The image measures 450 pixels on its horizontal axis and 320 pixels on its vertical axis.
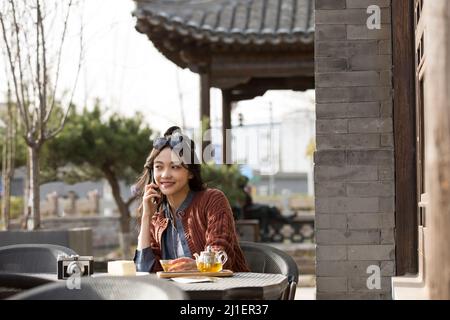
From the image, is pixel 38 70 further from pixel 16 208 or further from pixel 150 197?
pixel 16 208

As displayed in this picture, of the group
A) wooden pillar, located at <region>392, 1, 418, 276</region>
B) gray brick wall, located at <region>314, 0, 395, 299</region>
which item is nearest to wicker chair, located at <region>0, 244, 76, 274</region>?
gray brick wall, located at <region>314, 0, 395, 299</region>

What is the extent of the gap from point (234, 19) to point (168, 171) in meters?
8.77

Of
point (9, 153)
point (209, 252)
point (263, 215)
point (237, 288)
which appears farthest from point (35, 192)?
point (9, 153)

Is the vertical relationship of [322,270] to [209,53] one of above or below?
below

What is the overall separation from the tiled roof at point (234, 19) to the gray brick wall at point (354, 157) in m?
6.03

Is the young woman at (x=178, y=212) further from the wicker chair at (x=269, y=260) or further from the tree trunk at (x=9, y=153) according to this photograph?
the tree trunk at (x=9, y=153)

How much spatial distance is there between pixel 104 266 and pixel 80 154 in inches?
100

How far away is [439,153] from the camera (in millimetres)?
2314

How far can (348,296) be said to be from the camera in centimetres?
553

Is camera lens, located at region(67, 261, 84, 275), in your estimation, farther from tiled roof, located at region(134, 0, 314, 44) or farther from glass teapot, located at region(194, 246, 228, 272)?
tiled roof, located at region(134, 0, 314, 44)

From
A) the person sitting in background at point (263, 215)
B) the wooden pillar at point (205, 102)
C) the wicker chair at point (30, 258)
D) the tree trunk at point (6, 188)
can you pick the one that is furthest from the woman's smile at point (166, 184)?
the person sitting in background at point (263, 215)

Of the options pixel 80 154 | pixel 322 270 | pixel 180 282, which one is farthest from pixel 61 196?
pixel 180 282

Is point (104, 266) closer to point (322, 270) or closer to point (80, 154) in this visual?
point (80, 154)

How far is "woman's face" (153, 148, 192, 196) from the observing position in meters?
3.94
